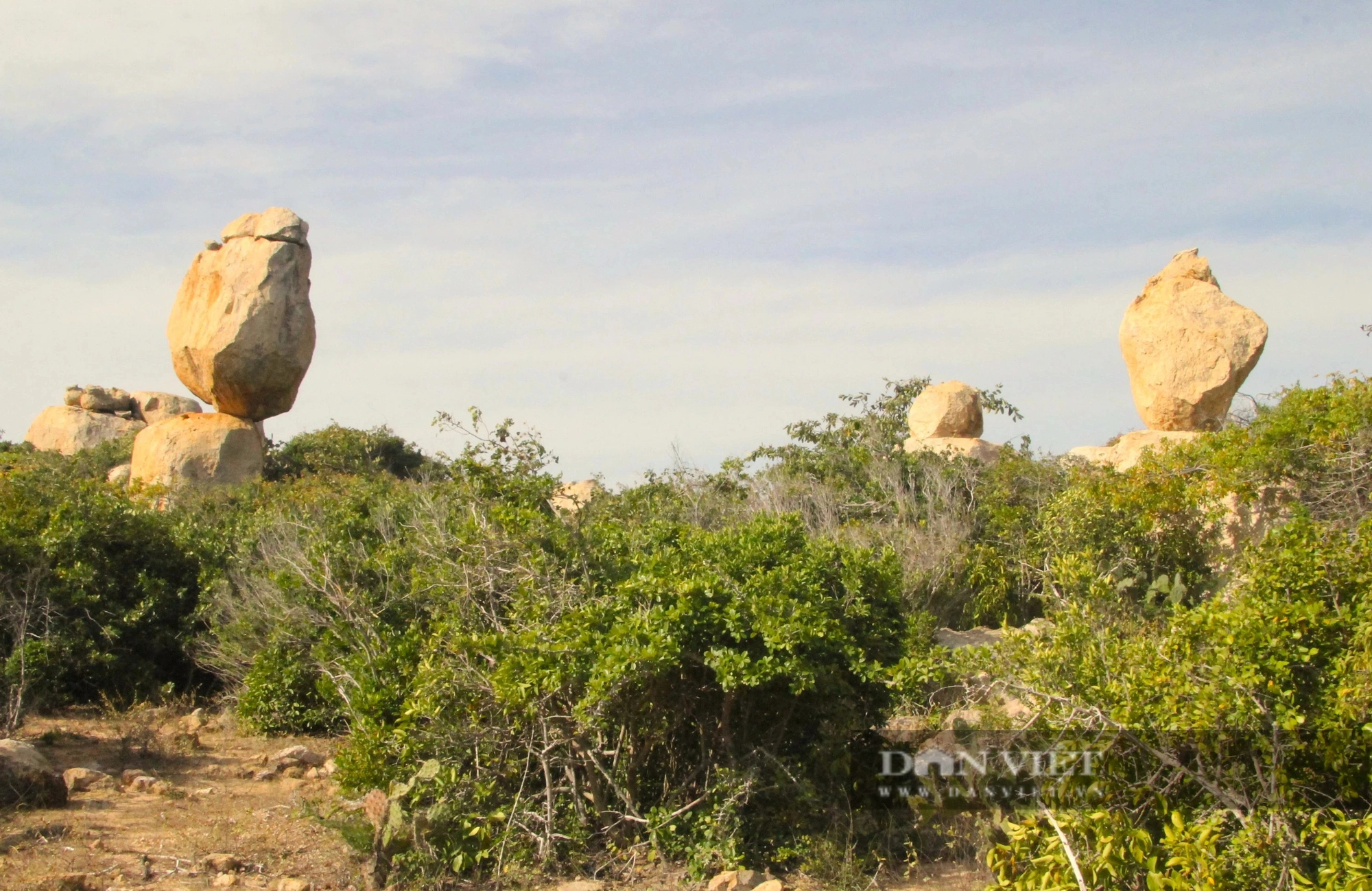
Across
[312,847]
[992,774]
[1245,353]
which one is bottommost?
[312,847]

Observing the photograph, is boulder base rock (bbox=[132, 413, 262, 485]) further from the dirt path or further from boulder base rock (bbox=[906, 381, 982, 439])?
boulder base rock (bbox=[906, 381, 982, 439])

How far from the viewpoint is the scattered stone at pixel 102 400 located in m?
28.0

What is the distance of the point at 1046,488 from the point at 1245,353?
3.48 metres

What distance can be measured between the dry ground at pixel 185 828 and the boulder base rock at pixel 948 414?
12.9 metres

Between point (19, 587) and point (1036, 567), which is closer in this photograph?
point (19, 587)

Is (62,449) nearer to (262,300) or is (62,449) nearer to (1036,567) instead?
(262,300)

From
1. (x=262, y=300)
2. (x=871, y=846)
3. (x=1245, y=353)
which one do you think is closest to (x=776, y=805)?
(x=871, y=846)

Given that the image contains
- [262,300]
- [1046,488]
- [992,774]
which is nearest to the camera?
[992,774]

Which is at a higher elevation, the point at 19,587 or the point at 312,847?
the point at 19,587

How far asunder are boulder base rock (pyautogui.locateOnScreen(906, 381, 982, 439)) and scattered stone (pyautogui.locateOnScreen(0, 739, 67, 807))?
14.8 m

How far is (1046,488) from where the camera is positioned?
14.8 m

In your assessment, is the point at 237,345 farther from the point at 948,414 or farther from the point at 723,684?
the point at 723,684

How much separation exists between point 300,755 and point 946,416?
44.1 feet

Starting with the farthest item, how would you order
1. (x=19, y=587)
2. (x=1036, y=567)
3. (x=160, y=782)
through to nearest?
(x=1036, y=567) → (x=19, y=587) → (x=160, y=782)
